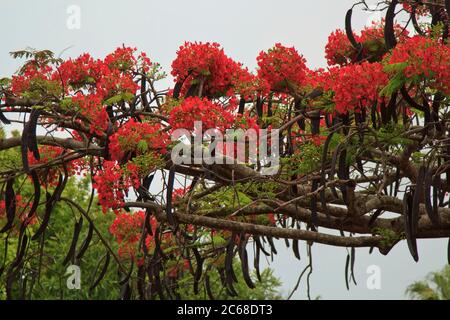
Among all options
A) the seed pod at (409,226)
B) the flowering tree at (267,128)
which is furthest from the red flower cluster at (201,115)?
the seed pod at (409,226)

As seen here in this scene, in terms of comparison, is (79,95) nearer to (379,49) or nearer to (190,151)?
(190,151)

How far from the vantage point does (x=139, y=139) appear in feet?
24.1

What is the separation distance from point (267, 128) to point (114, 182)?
1706 mm

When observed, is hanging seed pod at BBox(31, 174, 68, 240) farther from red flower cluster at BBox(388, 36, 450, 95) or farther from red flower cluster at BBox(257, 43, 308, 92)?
red flower cluster at BBox(388, 36, 450, 95)

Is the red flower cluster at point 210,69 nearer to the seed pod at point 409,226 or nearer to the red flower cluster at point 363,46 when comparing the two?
the red flower cluster at point 363,46

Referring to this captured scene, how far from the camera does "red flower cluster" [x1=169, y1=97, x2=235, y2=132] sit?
7156mm

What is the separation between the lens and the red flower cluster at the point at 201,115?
7.16 metres

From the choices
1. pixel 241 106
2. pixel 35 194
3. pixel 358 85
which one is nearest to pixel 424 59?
pixel 358 85

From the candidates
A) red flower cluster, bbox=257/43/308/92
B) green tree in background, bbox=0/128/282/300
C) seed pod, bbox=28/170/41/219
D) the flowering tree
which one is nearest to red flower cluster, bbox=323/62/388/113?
the flowering tree

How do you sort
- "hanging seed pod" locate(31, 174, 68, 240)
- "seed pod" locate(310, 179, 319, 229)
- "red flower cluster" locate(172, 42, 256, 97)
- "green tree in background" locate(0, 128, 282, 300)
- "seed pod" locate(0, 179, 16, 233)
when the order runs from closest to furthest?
"seed pod" locate(310, 179, 319, 229), "hanging seed pod" locate(31, 174, 68, 240), "seed pod" locate(0, 179, 16, 233), "red flower cluster" locate(172, 42, 256, 97), "green tree in background" locate(0, 128, 282, 300)

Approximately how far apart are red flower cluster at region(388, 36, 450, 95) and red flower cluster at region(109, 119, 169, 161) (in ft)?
6.45

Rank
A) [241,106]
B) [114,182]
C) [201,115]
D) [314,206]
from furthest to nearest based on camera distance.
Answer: [241,106] → [314,206] → [114,182] → [201,115]

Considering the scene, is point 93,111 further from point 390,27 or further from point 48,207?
point 390,27

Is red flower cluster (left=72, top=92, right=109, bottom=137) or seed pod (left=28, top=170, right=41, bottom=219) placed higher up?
red flower cluster (left=72, top=92, right=109, bottom=137)
